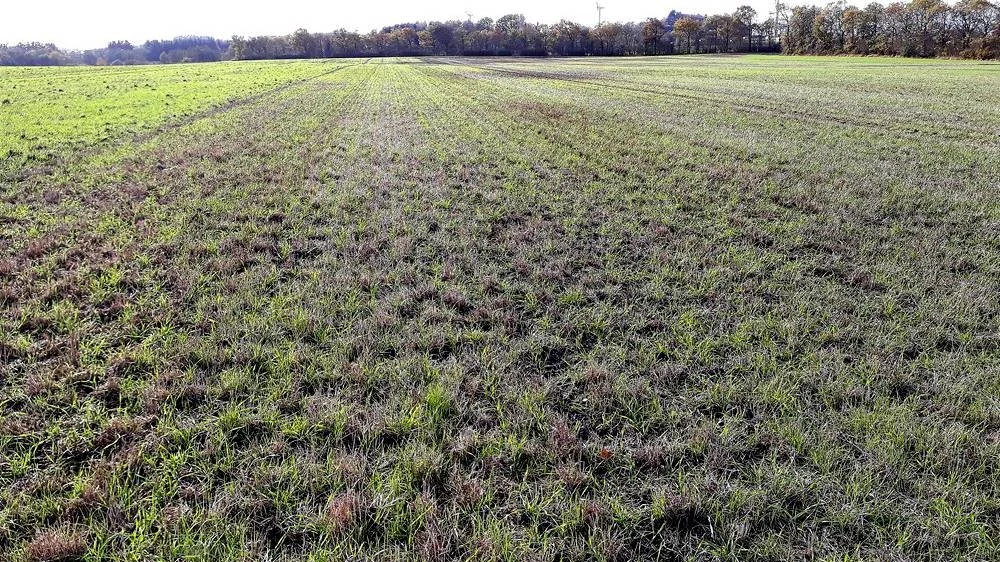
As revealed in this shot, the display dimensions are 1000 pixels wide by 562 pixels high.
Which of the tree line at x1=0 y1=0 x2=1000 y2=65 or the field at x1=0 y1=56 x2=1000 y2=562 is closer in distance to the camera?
the field at x1=0 y1=56 x2=1000 y2=562

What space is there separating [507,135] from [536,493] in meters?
12.5

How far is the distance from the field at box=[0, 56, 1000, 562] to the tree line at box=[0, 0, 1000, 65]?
252ft

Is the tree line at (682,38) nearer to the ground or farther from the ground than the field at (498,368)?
farther from the ground

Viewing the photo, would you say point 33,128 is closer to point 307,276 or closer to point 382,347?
point 307,276

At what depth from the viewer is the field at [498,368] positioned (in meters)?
2.63

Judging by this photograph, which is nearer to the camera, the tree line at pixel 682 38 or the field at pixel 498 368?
the field at pixel 498 368

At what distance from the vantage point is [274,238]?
21.6 feet

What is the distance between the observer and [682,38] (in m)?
102

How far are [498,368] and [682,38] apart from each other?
115072mm

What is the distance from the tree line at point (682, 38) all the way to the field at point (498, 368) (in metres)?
76.8

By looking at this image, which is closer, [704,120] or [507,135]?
[507,135]

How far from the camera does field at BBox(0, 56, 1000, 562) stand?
8.64 ft

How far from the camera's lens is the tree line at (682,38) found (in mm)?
67000

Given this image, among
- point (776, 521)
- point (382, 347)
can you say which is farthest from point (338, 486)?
point (776, 521)
